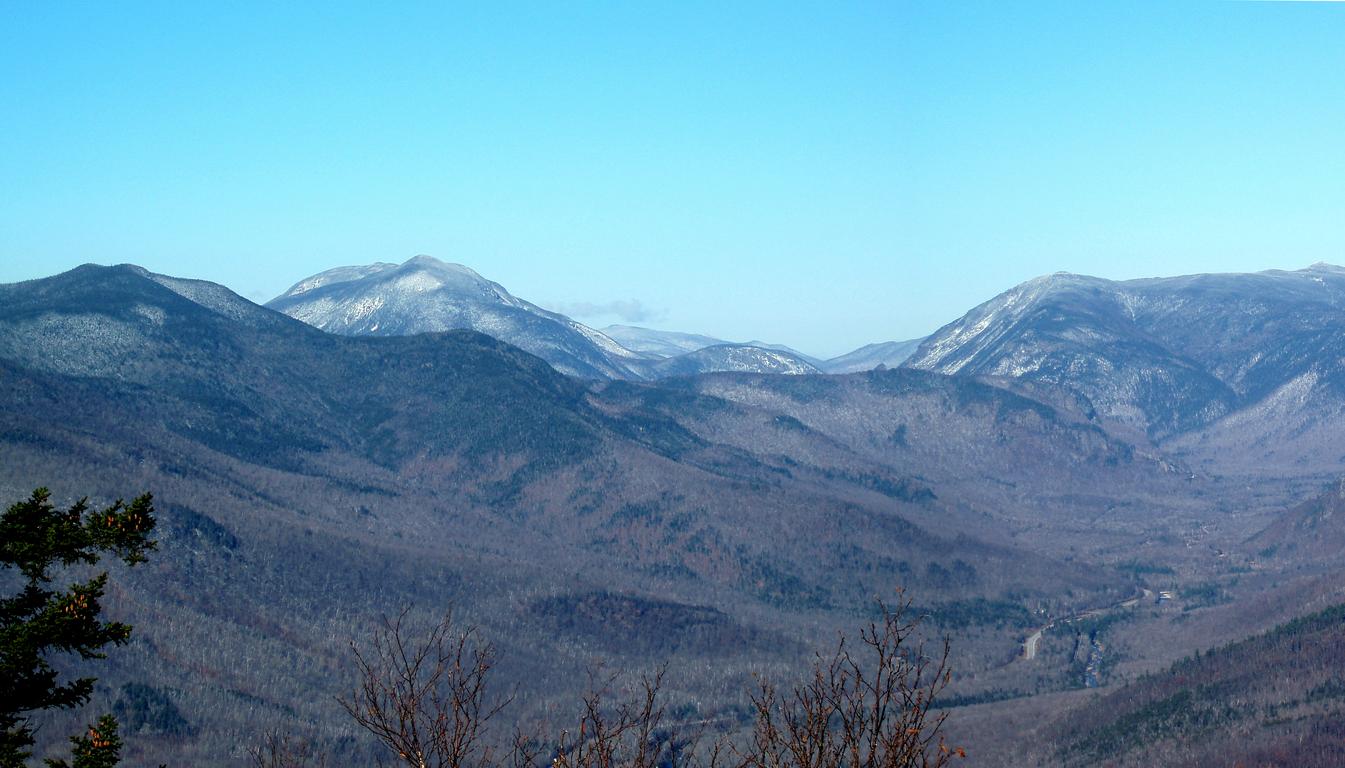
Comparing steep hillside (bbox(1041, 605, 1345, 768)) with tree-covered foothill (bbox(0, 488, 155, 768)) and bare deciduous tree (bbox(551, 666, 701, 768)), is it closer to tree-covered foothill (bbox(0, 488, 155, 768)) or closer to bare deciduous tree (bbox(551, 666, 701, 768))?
bare deciduous tree (bbox(551, 666, 701, 768))

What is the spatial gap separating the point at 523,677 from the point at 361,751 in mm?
33636

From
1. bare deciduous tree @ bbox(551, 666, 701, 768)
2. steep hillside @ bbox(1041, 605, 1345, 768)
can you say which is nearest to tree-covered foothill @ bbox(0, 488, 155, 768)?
bare deciduous tree @ bbox(551, 666, 701, 768)

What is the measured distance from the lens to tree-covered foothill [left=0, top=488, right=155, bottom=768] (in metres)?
22.9

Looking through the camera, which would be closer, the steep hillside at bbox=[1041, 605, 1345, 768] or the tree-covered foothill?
the tree-covered foothill

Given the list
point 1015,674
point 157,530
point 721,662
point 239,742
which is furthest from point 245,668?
point 1015,674

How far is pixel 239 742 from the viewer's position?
109 m

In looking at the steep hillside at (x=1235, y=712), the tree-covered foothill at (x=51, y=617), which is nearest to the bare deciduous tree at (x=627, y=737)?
the tree-covered foothill at (x=51, y=617)

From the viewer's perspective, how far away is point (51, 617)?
2300 centimetres

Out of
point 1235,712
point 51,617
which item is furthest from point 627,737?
point 51,617

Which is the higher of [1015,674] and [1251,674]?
[1251,674]

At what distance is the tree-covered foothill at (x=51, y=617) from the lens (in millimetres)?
22938

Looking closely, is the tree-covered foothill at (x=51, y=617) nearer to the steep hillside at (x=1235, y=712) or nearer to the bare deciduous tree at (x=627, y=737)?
the bare deciduous tree at (x=627, y=737)

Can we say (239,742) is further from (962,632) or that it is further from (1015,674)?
(962,632)

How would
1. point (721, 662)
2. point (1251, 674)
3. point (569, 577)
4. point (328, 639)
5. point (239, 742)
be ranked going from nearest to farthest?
point (239, 742) < point (1251, 674) < point (328, 639) < point (721, 662) < point (569, 577)
